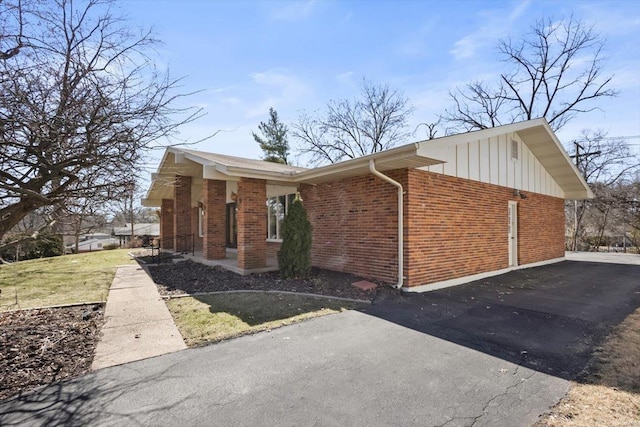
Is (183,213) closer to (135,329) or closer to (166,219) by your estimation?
(166,219)

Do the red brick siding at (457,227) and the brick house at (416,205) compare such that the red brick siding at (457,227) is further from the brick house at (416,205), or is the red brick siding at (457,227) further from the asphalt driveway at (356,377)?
the asphalt driveway at (356,377)

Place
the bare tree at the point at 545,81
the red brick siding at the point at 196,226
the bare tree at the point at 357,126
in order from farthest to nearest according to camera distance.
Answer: the bare tree at the point at 357,126, the bare tree at the point at 545,81, the red brick siding at the point at 196,226

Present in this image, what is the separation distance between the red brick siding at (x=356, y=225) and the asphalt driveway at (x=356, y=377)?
7.64 feet

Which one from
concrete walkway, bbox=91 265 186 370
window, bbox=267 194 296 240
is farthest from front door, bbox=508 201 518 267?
concrete walkway, bbox=91 265 186 370

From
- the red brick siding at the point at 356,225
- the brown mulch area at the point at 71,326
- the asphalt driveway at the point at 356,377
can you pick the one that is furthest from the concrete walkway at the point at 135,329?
the red brick siding at the point at 356,225

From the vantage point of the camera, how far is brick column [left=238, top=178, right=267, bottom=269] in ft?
30.6

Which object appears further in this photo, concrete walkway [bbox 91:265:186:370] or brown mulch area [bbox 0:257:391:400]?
concrete walkway [bbox 91:265:186:370]

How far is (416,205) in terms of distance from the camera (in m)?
7.52

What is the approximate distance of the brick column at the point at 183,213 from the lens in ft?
48.0

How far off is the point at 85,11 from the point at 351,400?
501 centimetres

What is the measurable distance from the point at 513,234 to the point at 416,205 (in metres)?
5.90

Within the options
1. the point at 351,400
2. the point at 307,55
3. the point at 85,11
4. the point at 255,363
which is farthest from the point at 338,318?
the point at 307,55

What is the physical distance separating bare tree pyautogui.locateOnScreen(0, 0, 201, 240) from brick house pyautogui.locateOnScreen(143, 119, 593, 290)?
1847 millimetres

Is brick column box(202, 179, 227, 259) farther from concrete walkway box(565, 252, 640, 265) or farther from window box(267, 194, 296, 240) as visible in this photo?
concrete walkway box(565, 252, 640, 265)
